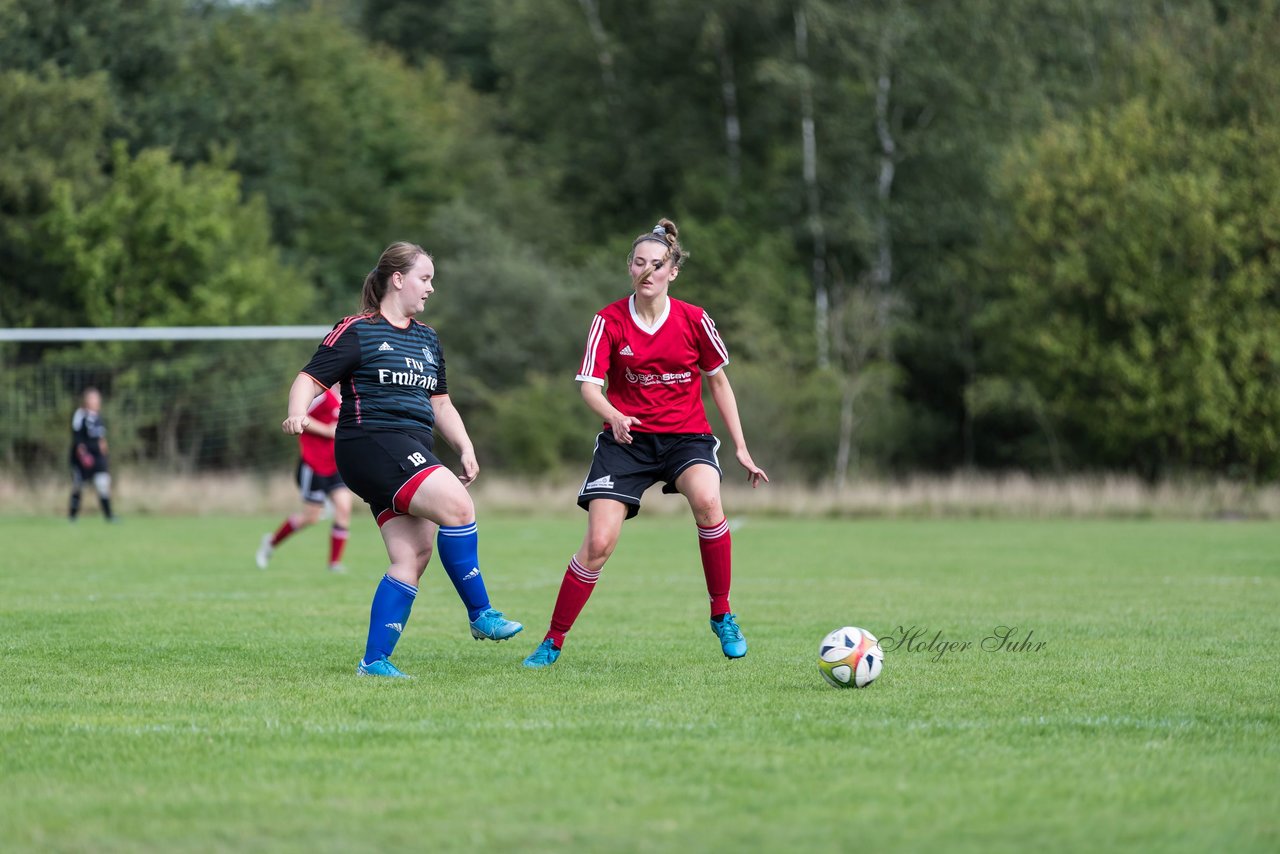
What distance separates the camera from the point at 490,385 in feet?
130

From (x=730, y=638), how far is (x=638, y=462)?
983 millimetres

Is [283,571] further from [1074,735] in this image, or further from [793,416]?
[793,416]

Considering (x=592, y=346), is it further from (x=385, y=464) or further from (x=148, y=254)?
(x=148, y=254)

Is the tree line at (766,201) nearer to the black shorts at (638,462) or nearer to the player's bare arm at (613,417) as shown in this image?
the black shorts at (638,462)

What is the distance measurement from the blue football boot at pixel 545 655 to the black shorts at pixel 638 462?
2.21 feet

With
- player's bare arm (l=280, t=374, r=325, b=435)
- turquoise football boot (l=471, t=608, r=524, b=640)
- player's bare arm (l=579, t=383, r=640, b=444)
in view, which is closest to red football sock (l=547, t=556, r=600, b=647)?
turquoise football boot (l=471, t=608, r=524, b=640)

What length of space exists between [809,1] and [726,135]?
18.6ft

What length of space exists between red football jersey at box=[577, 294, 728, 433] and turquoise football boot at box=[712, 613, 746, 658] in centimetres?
94

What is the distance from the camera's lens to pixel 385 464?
6.65 meters

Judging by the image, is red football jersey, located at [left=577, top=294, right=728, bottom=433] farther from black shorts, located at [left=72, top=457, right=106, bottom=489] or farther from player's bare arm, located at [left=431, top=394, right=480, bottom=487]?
black shorts, located at [left=72, top=457, right=106, bottom=489]

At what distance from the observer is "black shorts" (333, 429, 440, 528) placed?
6.65 m

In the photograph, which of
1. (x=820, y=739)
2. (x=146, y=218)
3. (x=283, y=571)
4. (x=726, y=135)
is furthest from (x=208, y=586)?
(x=726, y=135)

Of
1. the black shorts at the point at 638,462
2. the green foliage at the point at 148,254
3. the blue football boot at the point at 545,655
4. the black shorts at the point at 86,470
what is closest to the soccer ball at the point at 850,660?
the black shorts at the point at 638,462

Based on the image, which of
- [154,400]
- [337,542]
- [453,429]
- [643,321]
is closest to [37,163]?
[154,400]
